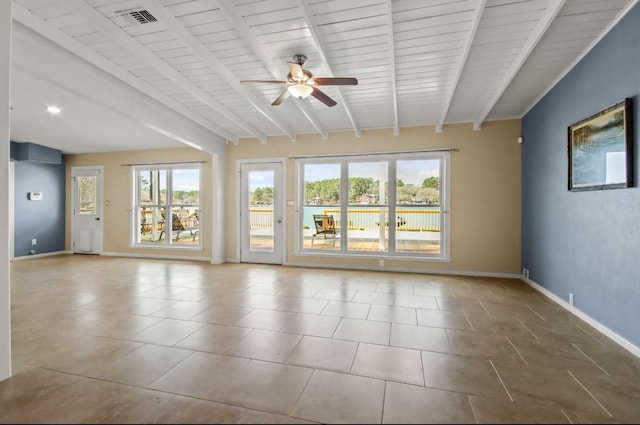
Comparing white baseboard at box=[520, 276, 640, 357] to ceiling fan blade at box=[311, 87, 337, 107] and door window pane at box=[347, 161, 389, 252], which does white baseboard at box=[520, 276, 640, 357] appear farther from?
ceiling fan blade at box=[311, 87, 337, 107]

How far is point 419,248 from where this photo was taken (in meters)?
5.66

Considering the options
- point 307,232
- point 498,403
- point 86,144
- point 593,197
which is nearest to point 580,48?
point 593,197

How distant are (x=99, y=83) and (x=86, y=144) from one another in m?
4.11

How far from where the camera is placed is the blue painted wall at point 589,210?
2465 millimetres

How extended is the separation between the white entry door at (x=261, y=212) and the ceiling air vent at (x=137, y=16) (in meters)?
3.79

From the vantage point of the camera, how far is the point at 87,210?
7.58 m

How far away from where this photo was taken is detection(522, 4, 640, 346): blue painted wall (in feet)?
8.09

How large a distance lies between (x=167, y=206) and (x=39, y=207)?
3.05 metres

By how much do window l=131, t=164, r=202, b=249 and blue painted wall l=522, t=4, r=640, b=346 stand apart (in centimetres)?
630

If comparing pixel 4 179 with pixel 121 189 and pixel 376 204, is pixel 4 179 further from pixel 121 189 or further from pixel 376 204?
pixel 121 189

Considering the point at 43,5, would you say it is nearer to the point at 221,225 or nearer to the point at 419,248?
the point at 221,225

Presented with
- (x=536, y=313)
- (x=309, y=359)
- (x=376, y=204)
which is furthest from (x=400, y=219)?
(x=309, y=359)

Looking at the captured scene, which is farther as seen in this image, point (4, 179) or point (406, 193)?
point (406, 193)

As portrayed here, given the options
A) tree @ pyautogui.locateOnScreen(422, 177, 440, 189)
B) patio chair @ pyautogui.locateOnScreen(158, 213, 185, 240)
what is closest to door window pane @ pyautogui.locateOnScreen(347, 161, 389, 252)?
tree @ pyautogui.locateOnScreen(422, 177, 440, 189)
